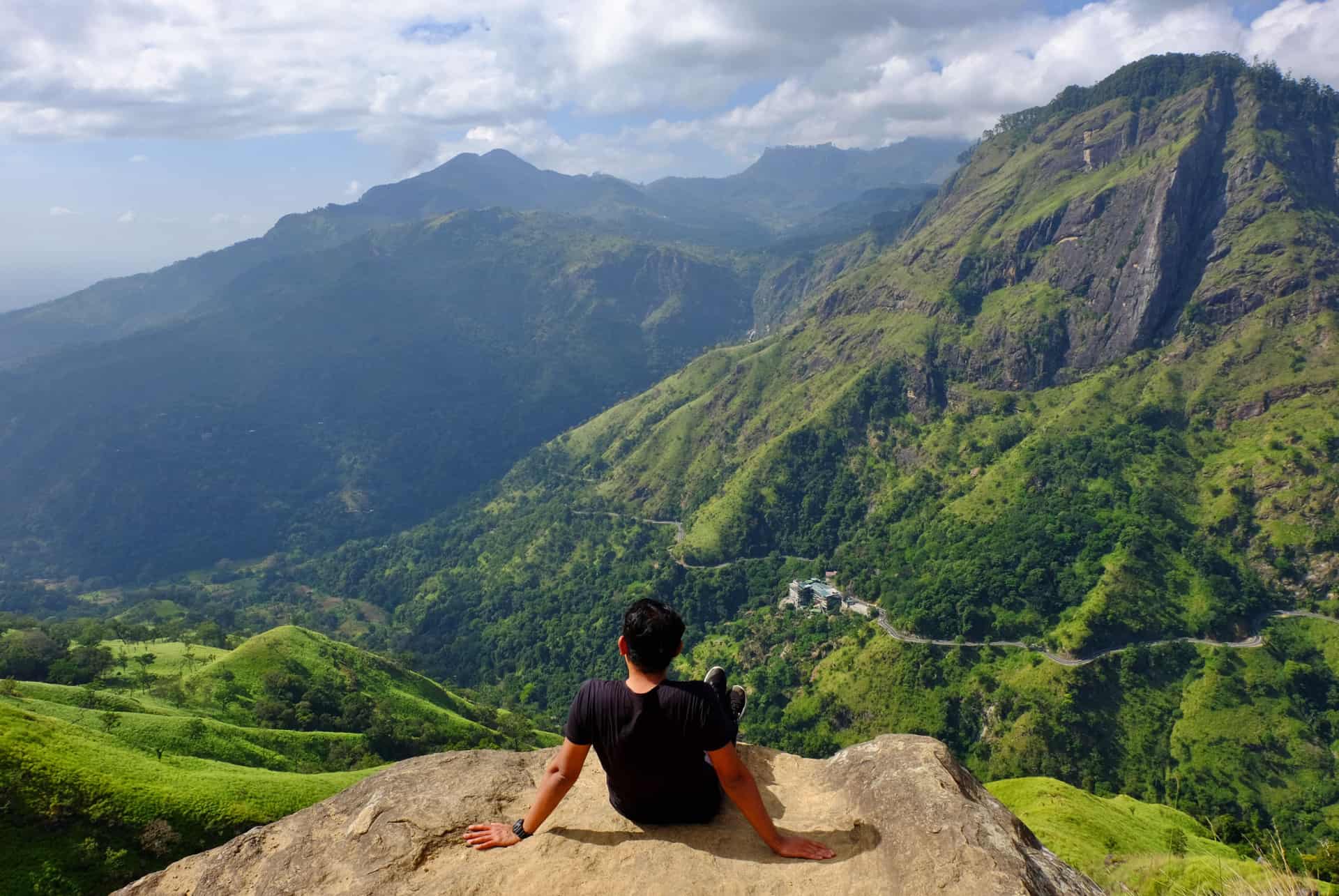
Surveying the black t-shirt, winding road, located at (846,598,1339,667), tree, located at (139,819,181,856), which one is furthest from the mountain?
the black t-shirt

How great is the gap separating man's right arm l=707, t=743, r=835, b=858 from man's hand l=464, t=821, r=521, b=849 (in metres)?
3.46

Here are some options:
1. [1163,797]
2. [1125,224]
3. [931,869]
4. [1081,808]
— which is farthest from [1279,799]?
[1125,224]

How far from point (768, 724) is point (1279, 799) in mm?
61866

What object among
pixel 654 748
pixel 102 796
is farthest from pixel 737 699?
pixel 102 796

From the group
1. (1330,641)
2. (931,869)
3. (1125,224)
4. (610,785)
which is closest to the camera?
(931,869)

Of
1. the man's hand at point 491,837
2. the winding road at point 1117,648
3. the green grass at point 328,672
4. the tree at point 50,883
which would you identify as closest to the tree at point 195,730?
the green grass at point 328,672

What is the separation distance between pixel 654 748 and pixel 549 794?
179cm

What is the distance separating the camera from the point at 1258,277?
152 metres

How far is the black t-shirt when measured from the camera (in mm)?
8812

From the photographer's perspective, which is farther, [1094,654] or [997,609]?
[997,609]

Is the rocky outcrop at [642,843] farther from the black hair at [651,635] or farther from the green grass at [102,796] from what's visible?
the green grass at [102,796]

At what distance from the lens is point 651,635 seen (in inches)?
336

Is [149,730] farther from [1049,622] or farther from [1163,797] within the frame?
[1049,622]

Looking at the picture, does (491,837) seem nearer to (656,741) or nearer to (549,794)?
(549,794)
